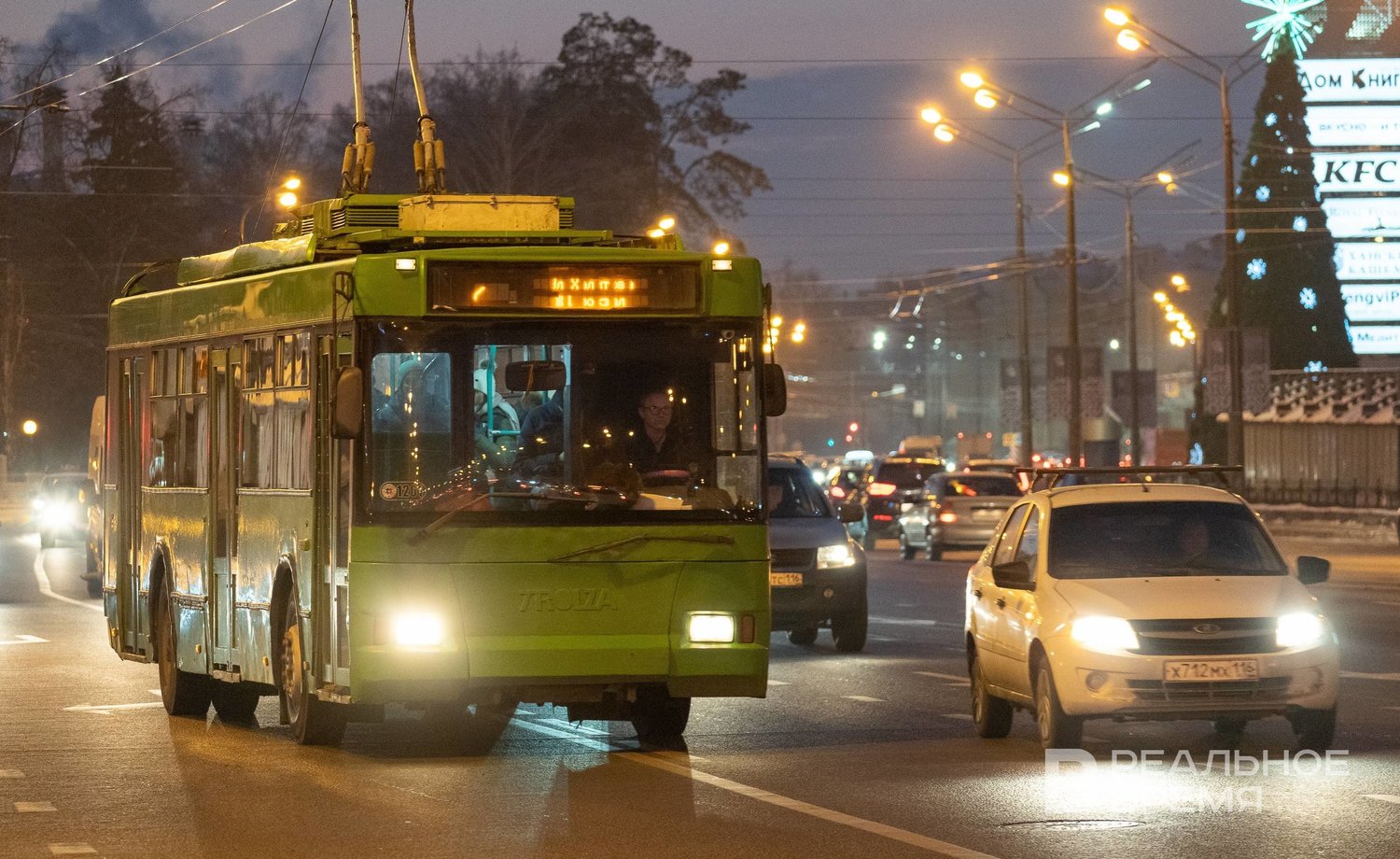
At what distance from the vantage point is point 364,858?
33.5 ft

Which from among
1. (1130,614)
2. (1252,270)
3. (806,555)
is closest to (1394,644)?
(806,555)

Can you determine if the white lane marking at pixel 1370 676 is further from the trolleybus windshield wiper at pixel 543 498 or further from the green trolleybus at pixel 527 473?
the trolleybus windshield wiper at pixel 543 498

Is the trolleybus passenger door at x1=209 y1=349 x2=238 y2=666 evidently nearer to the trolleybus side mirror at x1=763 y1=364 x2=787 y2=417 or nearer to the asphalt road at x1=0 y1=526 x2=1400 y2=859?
the asphalt road at x1=0 y1=526 x2=1400 y2=859

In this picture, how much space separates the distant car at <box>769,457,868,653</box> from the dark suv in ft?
94.5

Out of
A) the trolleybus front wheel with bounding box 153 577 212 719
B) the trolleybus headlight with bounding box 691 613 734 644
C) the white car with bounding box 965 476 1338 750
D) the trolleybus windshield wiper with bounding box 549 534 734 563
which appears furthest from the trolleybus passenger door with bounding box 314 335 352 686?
the white car with bounding box 965 476 1338 750

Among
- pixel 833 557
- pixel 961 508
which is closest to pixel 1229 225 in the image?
pixel 961 508

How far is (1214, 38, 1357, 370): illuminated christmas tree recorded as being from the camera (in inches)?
3147

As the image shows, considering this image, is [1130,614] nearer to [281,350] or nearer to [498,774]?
[498,774]

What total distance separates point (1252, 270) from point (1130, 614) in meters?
70.1

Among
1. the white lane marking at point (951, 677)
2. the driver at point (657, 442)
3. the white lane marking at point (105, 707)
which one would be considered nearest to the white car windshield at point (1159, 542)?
the driver at point (657, 442)

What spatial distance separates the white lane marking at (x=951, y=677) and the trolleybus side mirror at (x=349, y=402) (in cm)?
728

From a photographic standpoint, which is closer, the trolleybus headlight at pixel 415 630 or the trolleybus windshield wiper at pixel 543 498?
the trolleybus headlight at pixel 415 630

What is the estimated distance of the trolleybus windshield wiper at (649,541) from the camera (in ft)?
43.9

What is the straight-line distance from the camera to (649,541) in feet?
44.1
